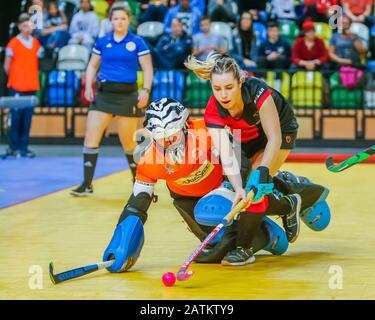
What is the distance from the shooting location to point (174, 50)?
53.6 ft

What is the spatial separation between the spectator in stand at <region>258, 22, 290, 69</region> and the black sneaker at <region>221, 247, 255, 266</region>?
31.9ft

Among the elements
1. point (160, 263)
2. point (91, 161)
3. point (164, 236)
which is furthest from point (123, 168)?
point (160, 263)

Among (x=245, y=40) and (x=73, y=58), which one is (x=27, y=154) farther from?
(x=245, y=40)

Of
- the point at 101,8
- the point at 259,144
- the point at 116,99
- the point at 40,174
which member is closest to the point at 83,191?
the point at 116,99

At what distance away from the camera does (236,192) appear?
6391 mm

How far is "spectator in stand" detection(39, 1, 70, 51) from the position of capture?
17.2 meters

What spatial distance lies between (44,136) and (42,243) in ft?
29.9

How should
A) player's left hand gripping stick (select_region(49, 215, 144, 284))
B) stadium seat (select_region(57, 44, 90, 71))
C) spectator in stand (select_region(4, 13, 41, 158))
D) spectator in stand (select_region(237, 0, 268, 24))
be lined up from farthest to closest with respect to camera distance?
spectator in stand (select_region(237, 0, 268, 24))
stadium seat (select_region(57, 44, 90, 71))
spectator in stand (select_region(4, 13, 41, 158))
player's left hand gripping stick (select_region(49, 215, 144, 284))

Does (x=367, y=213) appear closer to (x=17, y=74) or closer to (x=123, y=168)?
(x=123, y=168)

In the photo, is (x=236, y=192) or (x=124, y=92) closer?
(x=236, y=192)

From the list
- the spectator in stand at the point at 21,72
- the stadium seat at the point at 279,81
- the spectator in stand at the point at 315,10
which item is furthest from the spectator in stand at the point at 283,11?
the spectator in stand at the point at 21,72

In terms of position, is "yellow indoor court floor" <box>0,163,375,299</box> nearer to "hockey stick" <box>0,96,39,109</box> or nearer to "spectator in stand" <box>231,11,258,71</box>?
"hockey stick" <box>0,96,39,109</box>

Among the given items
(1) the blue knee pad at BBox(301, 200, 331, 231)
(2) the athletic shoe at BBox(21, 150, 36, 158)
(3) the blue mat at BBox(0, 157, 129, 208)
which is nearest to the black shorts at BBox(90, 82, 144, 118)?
(3) the blue mat at BBox(0, 157, 129, 208)

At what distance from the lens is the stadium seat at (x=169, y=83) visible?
53.2ft
